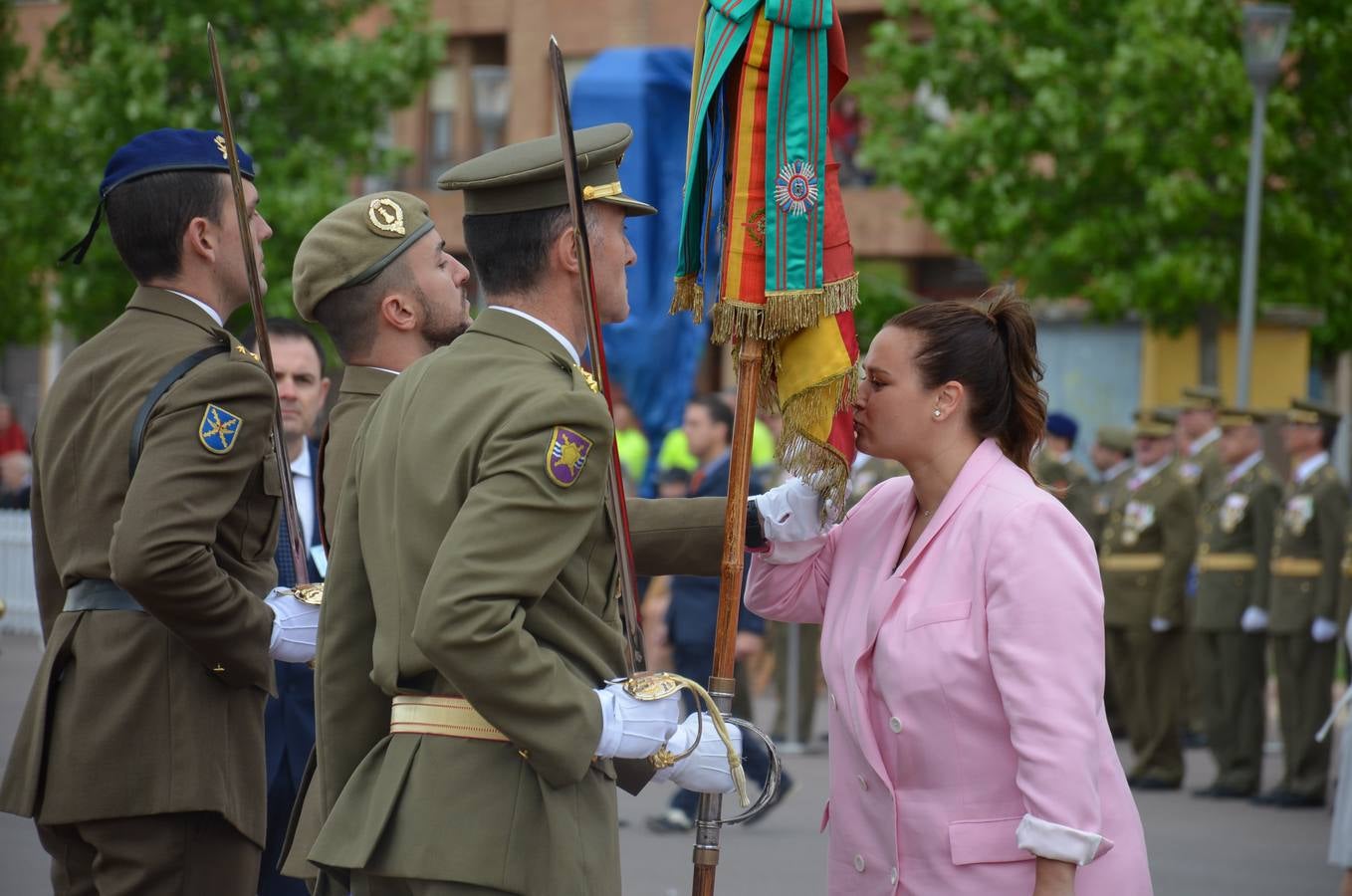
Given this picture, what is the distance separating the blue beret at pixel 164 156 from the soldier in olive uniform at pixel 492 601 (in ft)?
3.26

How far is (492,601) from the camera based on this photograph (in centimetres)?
270

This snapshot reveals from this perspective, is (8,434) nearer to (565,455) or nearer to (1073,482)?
(1073,482)

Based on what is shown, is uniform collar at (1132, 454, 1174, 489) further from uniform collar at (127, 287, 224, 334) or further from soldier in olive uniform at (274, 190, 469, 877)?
uniform collar at (127, 287, 224, 334)

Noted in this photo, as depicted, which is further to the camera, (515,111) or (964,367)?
(515,111)


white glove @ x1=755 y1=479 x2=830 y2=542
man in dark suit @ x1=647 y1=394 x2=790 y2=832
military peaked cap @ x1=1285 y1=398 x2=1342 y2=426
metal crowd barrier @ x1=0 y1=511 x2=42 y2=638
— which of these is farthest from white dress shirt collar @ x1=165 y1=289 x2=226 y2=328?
metal crowd barrier @ x1=0 y1=511 x2=42 y2=638

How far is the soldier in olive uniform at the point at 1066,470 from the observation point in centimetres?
1291

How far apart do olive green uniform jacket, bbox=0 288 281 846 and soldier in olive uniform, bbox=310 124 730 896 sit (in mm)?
535

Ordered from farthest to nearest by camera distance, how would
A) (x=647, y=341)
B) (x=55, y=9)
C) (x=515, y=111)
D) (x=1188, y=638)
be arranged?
(x=55, y=9) → (x=515, y=111) → (x=647, y=341) → (x=1188, y=638)

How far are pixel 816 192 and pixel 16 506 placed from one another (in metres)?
14.4

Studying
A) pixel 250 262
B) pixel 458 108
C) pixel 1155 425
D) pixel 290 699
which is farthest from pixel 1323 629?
pixel 458 108

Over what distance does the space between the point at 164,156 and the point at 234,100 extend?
55.9 feet

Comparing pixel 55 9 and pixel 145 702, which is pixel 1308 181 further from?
pixel 55 9

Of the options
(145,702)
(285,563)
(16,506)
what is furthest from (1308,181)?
(145,702)

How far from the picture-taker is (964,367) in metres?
3.43
